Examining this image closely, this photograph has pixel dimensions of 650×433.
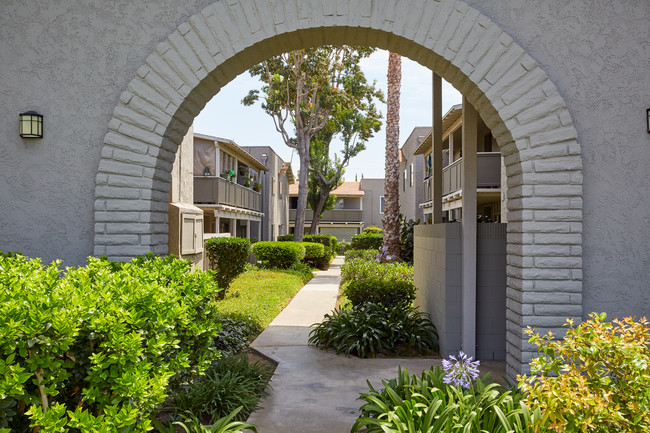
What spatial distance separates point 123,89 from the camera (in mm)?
5172

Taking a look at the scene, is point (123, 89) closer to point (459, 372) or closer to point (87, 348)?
point (87, 348)

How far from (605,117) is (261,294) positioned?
30.4 ft

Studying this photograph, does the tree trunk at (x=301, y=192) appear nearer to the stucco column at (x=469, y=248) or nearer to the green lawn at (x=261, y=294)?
the green lawn at (x=261, y=294)

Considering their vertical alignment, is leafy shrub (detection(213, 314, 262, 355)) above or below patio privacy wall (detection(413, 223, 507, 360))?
below

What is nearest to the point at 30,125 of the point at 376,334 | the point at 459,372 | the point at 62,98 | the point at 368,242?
the point at 62,98

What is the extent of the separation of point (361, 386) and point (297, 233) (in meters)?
20.6

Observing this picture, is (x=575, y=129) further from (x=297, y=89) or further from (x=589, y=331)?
(x=297, y=89)

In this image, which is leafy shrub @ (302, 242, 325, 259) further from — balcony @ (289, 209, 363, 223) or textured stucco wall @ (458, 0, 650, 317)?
balcony @ (289, 209, 363, 223)

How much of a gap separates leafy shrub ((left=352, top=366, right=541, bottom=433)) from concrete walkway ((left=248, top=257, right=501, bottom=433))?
18.4 inches

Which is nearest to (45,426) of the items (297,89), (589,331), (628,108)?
(589,331)

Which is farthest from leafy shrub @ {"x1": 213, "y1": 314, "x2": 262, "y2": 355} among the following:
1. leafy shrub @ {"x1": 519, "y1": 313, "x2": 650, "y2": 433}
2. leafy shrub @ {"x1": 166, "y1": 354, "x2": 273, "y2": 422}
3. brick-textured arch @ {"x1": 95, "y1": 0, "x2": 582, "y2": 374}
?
leafy shrub @ {"x1": 519, "y1": 313, "x2": 650, "y2": 433}

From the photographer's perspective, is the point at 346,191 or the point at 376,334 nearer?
the point at 376,334

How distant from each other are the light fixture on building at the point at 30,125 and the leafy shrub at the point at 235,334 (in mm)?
3027

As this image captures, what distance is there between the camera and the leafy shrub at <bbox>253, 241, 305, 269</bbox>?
1998cm
